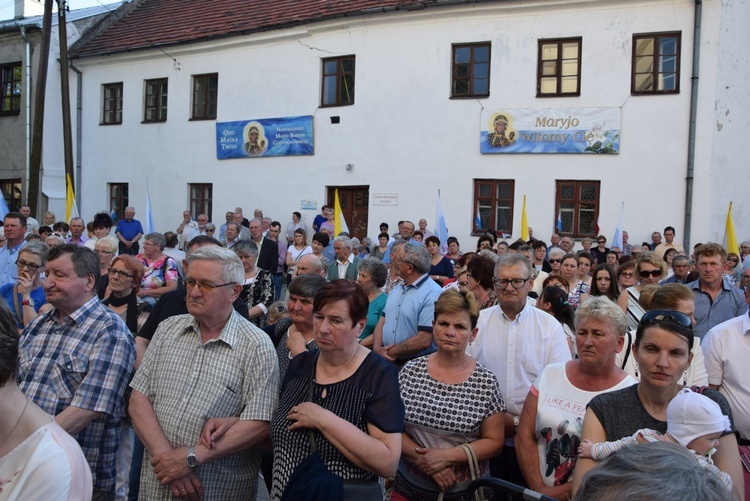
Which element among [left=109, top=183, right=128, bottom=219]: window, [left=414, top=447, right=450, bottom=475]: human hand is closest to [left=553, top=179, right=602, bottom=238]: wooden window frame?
[left=414, top=447, right=450, bottom=475]: human hand

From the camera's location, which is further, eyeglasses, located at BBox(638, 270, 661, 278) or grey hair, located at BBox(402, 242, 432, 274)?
eyeglasses, located at BBox(638, 270, 661, 278)

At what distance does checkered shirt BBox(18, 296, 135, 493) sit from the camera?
3.49m

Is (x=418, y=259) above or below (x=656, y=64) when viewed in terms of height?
below

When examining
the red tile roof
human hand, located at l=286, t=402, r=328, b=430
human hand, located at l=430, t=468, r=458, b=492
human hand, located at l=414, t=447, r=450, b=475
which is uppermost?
the red tile roof

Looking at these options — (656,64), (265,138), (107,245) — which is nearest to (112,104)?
(265,138)

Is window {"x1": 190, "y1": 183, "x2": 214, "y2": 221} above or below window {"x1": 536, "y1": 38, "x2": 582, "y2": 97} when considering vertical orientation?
below

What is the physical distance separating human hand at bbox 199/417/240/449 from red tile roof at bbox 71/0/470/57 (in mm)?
16115

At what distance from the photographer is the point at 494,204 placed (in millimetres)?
17734

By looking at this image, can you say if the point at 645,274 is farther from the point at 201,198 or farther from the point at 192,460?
the point at 201,198

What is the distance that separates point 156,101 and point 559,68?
13614 mm

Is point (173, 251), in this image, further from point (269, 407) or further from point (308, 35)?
point (308, 35)

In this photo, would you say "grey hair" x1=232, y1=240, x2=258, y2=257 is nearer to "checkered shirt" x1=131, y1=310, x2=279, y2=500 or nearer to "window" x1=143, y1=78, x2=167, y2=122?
"checkered shirt" x1=131, y1=310, x2=279, y2=500

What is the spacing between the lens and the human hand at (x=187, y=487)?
3209 mm

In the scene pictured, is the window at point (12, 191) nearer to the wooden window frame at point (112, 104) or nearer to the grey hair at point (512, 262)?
the wooden window frame at point (112, 104)
